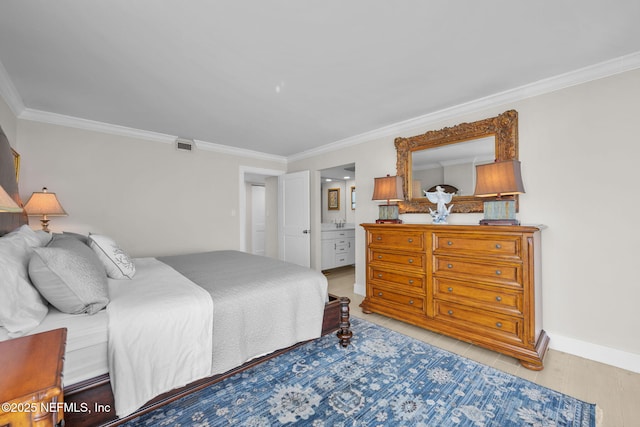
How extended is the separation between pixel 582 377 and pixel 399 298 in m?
1.46

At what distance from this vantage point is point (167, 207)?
12.7 ft

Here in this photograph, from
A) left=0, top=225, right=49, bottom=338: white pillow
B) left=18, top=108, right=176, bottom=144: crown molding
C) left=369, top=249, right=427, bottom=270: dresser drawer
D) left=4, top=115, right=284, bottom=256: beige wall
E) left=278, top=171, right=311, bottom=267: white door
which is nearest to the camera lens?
left=0, top=225, right=49, bottom=338: white pillow

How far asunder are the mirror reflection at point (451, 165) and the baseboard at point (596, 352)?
1.51 metres

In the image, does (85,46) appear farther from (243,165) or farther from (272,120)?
(243,165)

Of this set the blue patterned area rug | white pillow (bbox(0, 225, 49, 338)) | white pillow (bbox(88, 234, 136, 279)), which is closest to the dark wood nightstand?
white pillow (bbox(0, 225, 49, 338))

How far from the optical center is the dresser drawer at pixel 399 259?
275 cm

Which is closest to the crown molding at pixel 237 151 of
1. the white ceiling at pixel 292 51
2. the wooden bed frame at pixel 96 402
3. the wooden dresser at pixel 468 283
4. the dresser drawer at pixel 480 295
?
the white ceiling at pixel 292 51

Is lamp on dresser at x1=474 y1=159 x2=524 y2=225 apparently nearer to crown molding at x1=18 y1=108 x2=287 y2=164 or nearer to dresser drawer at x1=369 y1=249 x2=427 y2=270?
dresser drawer at x1=369 y1=249 x2=427 y2=270

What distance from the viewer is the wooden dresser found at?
211 centimetres

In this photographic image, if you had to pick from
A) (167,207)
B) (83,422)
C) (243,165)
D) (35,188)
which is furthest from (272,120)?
(83,422)

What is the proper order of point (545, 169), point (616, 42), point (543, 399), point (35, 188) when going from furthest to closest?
point (35, 188) < point (545, 169) < point (616, 42) < point (543, 399)

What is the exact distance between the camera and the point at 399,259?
2926 millimetres

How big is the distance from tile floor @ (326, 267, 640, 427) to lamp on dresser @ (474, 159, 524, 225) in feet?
3.75

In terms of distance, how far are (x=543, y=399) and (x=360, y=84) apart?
271 centimetres
